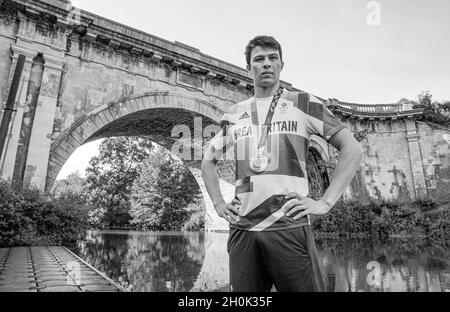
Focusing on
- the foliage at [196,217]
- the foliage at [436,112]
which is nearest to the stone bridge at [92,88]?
the foliage at [436,112]

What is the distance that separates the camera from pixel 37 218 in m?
7.69

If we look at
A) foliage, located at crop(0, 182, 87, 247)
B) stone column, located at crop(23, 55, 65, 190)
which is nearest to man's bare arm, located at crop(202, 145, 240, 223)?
foliage, located at crop(0, 182, 87, 247)

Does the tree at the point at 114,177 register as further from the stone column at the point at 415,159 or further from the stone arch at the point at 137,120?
the stone column at the point at 415,159

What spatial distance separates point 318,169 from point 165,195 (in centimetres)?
1664

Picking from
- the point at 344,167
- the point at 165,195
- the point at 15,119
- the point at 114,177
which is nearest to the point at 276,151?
the point at 344,167

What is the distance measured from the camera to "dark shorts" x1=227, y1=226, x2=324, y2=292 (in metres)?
1.34

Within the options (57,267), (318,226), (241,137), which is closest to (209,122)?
(318,226)

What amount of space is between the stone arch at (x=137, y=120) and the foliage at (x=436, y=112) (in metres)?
14.2

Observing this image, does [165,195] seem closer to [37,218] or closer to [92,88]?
[92,88]

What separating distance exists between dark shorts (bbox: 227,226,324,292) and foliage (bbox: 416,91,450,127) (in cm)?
2251

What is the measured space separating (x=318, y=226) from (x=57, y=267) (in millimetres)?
13057
